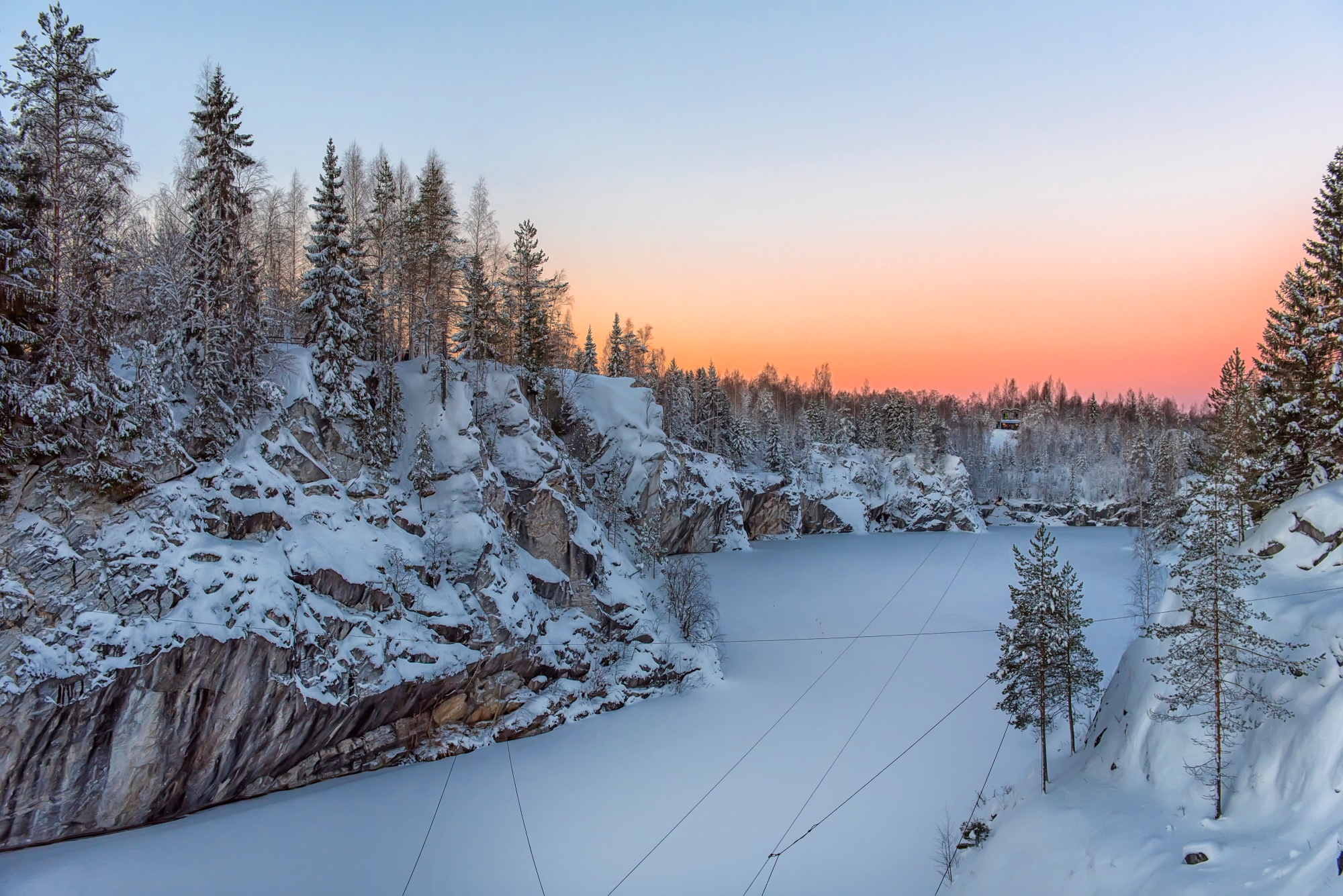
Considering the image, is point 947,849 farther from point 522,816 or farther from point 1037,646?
point 522,816

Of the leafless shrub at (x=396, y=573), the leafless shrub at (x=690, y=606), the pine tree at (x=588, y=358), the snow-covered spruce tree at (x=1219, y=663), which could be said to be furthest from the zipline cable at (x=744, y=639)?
the pine tree at (x=588, y=358)

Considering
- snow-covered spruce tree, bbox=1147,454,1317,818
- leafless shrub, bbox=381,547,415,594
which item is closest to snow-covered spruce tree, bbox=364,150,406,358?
leafless shrub, bbox=381,547,415,594

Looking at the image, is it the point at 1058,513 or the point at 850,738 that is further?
the point at 1058,513

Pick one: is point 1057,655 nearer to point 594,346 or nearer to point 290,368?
point 290,368

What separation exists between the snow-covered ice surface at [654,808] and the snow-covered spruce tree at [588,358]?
32.3m

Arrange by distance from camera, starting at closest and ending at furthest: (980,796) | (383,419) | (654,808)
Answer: (980,796) → (654,808) → (383,419)

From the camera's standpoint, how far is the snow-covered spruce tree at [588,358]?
186ft

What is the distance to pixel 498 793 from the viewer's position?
20750 millimetres

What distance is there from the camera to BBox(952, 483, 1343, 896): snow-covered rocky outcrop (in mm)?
10570

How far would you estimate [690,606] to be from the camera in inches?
1351

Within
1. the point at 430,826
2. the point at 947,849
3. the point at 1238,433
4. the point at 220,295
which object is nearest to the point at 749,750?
the point at 947,849

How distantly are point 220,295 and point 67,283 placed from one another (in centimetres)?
411

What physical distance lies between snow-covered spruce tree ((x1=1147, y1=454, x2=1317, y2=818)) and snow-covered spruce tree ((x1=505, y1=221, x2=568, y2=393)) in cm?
3407

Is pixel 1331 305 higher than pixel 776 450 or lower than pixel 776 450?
higher
